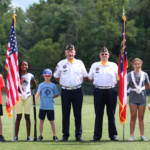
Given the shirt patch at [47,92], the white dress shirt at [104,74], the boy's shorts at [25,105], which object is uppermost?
the white dress shirt at [104,74]

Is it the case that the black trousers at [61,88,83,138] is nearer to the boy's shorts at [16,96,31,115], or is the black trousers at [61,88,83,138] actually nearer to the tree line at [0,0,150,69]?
the boy's shorts at [16,96,31,115]

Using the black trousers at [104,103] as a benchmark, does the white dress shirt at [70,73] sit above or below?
above

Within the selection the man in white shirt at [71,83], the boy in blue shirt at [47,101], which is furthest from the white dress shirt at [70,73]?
the boy in blue shirt at [47,101]

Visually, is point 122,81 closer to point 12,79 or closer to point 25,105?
point 25,105

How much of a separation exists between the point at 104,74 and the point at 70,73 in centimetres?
75

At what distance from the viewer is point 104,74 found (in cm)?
881

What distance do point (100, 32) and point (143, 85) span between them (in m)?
42.4

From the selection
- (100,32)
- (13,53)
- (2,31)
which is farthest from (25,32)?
(13,53)

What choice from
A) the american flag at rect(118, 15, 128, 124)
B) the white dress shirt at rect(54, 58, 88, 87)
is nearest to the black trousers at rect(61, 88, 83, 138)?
the white dress shirt at rect(54, 58, 88, 87)

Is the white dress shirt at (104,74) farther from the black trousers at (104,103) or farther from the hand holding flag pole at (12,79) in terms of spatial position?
the hand holding flag pole at (12,79)

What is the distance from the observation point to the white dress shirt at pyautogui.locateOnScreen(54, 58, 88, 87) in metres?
8.91

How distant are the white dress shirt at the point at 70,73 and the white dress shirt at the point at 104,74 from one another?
28 cm

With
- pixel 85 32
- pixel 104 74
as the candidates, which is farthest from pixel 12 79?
pixel 85 32

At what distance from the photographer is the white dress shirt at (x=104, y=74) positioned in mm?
8805
